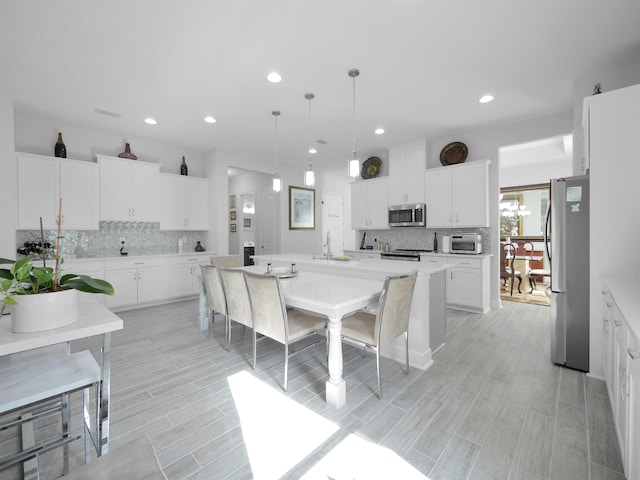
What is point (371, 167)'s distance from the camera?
19.5 feet

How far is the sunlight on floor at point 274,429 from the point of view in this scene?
60.6 inches

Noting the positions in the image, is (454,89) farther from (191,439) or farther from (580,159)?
(191,439)

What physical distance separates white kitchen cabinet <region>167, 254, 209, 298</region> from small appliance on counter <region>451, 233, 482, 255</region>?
437 cm

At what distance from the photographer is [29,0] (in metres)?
2.00

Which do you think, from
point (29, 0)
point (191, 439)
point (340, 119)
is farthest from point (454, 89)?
point (191, 439)

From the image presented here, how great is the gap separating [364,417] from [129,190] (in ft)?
15.8

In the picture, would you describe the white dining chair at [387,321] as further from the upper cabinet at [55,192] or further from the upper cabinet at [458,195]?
the upper cabinet at [55,192]

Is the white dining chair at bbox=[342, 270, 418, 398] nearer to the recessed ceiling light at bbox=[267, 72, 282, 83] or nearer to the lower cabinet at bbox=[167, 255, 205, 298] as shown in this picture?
the recessed ceiling light at bbox=[267, 72, 282, 83]

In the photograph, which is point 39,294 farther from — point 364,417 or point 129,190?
point 129,190

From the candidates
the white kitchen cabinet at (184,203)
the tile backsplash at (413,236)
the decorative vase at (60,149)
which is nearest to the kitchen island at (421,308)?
the tile backsplash at (413,236)

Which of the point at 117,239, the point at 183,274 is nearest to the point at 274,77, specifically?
the point at 183,274

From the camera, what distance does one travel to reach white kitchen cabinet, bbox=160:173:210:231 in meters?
5.08

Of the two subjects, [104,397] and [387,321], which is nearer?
[104,397]

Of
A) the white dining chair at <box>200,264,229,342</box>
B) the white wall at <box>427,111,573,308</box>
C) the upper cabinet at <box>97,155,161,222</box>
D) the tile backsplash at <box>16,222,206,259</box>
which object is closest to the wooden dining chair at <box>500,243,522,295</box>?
the white wall at <box>427,111,573,308</box>
